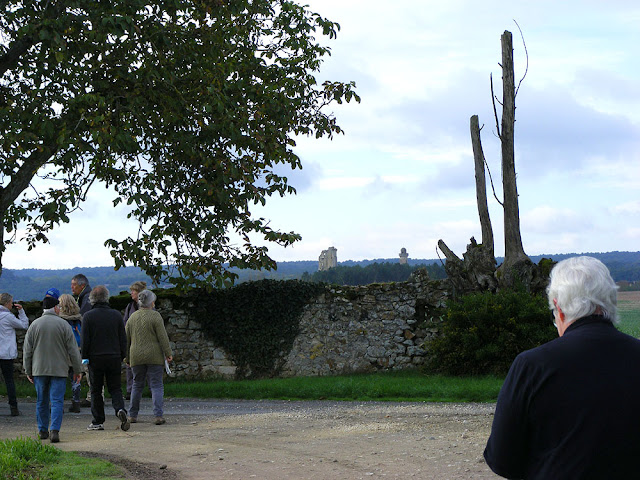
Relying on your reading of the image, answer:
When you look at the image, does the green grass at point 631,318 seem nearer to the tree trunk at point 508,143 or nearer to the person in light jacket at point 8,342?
the tree trunk at point 508,143

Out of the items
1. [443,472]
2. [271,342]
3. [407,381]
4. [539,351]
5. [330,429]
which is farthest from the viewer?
[271,342]

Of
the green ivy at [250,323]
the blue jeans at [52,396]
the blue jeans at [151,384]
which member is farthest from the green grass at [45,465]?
the green ivy at [250,323]

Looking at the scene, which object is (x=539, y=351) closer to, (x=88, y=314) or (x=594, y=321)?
(x=594, y=321)

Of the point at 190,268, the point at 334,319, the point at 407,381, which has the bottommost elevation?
the point at 407,381

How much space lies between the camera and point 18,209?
1825 centimetres

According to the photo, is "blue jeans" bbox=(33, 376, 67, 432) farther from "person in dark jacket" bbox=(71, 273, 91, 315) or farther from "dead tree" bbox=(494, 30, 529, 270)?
"dead tree" bbox=(494, 30, 529, 270)

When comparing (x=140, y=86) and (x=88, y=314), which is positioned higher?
(x=140, y=86)

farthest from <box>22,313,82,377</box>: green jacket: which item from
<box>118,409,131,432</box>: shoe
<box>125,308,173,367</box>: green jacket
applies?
<box>125,308,173,367</box>: green jacket

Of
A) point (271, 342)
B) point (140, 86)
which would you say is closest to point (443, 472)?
point (140, 86)

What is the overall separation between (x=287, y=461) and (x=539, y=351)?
5.86 metres

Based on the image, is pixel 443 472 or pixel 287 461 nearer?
pixel 443 472

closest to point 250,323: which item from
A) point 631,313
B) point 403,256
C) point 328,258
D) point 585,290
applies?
point 585,290

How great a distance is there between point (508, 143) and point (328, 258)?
26719 millimetres

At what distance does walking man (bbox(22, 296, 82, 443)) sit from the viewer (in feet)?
34.3
